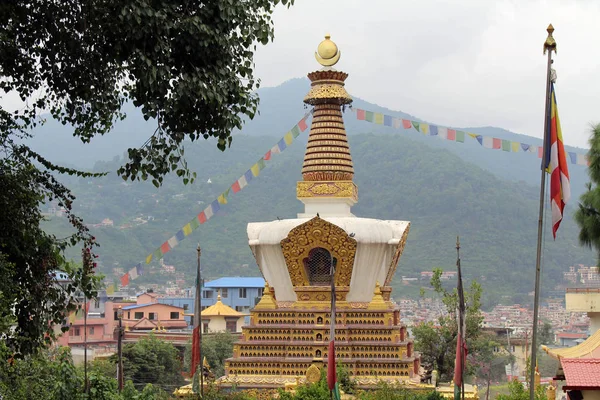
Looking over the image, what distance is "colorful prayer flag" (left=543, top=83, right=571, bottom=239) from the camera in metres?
12.8

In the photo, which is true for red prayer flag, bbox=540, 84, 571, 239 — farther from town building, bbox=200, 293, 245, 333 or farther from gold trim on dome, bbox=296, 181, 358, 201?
town building, bbox=200, 293, 245, 333

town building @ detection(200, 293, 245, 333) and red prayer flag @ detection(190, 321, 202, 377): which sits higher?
town building @ detection(200, 293, 245, 333)

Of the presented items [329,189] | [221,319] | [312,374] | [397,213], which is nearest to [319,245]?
[329,189]

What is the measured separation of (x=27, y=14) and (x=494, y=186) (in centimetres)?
12525

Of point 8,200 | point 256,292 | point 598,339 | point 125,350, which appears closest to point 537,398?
point 598,339

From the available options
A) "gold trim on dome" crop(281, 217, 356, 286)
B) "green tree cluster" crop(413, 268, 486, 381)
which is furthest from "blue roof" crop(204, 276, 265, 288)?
"gold trim on dome" crop(281, 217, 356, 286)

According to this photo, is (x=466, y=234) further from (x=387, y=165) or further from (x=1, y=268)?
(x=1, y=268)

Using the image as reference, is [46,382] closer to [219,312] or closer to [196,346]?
[196,346]

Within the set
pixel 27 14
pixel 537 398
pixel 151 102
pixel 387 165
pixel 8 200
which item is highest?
pixel 387 165

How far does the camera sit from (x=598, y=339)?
23047mm

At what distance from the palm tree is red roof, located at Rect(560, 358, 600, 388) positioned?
9.29m

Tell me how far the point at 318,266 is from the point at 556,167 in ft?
52.3

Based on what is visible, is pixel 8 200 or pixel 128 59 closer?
pixel 128 59

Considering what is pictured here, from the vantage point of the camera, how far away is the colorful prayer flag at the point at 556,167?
12.8 metres
